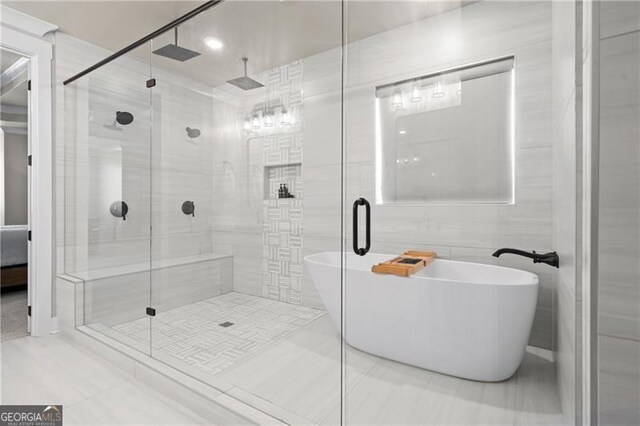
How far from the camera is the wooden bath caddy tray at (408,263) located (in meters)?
1.63

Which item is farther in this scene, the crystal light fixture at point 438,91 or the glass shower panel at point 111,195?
the glass shower panel at point 111,195

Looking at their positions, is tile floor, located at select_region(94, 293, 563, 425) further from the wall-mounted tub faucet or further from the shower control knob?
the shower control knob

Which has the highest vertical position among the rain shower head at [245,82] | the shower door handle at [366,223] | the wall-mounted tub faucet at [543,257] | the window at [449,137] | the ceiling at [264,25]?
the ceiling at [264,25]

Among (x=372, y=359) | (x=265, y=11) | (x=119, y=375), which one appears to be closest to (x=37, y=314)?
(x=119, y=375)

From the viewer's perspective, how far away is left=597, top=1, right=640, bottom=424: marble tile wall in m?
0.68

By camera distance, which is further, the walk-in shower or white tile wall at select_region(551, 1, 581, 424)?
the walk-in shower

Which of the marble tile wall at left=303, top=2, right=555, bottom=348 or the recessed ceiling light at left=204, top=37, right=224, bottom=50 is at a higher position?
the recessed ceiling light at left=204, top=37, right=224, bottom=50

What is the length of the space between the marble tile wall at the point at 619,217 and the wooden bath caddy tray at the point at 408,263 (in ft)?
2.88

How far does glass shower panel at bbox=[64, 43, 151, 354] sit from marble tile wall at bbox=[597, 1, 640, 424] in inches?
95.6

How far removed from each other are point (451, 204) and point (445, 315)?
0.55 m

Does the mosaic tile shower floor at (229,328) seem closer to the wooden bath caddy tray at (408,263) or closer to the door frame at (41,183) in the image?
the wooden bath caddy tray at (408,263)

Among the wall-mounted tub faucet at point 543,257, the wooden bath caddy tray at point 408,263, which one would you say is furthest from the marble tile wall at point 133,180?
the wall-mounted tub faucet at point 543,257

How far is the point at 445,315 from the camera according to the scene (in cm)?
160

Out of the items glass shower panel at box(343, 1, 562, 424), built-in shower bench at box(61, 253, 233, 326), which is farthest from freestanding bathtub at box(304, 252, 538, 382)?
built-in shower bench at box(61, 253, 233, 326)
